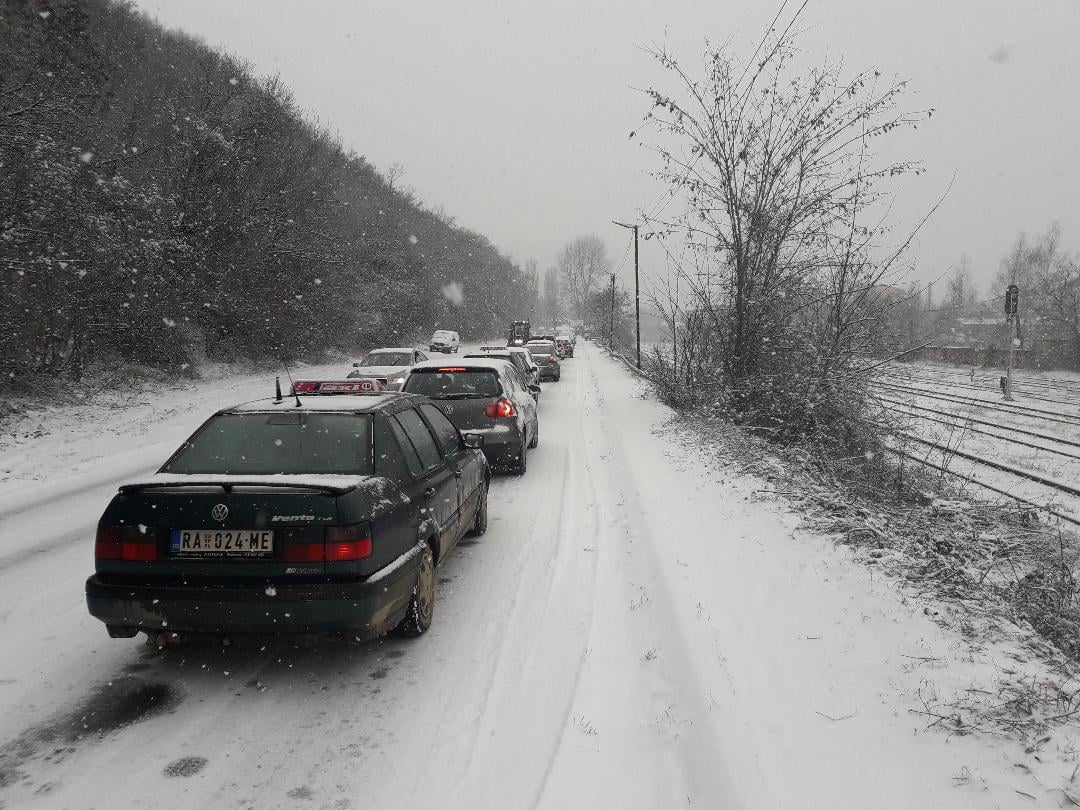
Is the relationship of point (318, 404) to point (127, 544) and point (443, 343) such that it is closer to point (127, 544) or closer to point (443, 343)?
point (127, 544)

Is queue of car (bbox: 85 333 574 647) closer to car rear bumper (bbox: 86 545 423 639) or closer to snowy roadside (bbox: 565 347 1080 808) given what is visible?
car rear bumper (bbox: 86 545 423 639)

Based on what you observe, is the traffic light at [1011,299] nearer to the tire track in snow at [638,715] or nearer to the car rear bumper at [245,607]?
the tire track in snow at [638,715]

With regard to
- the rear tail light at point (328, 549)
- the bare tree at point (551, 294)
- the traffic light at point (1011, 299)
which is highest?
the bare tree at point (551, 294)

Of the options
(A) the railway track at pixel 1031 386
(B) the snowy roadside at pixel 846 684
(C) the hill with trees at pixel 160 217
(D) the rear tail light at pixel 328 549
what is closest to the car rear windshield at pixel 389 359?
(C) the hill with trees at pixel 160 217

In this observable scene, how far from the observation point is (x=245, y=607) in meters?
3.46

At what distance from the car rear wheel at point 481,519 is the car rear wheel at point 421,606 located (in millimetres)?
2003

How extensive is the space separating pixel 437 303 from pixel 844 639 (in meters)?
53.6

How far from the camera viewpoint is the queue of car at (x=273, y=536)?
3488 mm

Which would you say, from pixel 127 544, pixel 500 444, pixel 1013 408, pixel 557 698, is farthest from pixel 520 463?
pixel 1013 408

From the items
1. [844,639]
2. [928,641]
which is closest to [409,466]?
[844,639]

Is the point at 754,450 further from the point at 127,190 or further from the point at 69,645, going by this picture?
the point at 127,190

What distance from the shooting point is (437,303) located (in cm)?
5572

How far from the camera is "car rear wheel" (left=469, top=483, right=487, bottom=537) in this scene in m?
6.54

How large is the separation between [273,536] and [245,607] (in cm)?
38
